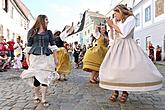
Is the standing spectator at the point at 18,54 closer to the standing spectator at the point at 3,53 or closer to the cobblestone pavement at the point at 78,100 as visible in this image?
the standing spectator at the point at 3,53

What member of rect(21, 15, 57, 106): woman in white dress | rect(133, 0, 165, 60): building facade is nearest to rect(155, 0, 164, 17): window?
rect(133, 0, 165, 60): building facade

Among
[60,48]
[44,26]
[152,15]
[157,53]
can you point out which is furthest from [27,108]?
[152,15]

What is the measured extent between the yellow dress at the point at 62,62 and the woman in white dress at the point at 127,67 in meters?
4.42

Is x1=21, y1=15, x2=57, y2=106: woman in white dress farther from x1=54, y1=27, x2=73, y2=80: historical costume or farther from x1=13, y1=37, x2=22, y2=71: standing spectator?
x1=13, y1=37, x2=22, y2=71: standing spectator

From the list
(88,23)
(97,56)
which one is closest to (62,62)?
(97,56)

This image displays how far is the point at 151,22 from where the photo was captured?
28.9 metres

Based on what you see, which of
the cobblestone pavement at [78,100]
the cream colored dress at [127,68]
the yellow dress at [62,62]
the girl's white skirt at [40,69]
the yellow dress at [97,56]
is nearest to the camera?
the cream colored dress at [127,68]

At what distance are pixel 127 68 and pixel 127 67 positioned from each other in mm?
19

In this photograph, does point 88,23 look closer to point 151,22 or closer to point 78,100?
point 151,22

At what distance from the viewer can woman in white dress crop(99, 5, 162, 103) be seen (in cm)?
553

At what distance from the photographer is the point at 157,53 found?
26.0 meters

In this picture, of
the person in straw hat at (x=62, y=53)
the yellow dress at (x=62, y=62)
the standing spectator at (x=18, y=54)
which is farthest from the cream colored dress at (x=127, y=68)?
the standing spectator at (x=18, y=54)

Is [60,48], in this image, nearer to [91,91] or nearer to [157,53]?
[91,91]

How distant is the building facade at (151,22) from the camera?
2609cm
